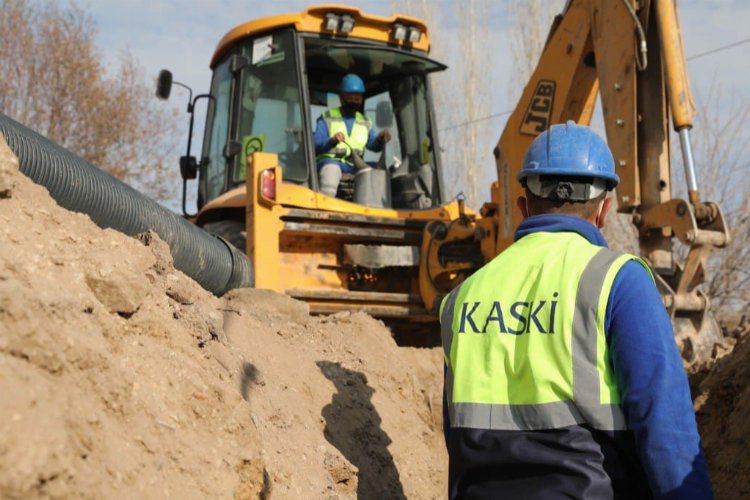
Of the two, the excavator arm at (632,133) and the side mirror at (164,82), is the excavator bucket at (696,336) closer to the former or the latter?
the excavator arm at (632,133)

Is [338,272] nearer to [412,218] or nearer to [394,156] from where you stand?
[412,218]

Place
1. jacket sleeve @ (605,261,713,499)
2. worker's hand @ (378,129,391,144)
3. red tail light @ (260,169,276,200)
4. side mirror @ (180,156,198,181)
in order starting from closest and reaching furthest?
1. jacket sleeve @ (605,261,713,499)
2. red tail light @ (260,169,276,200)
3. worker's hand @ (378,129,391,144)
4. side mirror @ (180,156,198,181)

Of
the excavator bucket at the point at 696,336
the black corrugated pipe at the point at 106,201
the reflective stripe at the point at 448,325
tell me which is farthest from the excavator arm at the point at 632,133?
the reflective stripe at the point at 448,325

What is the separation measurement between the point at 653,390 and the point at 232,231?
670 centimetres

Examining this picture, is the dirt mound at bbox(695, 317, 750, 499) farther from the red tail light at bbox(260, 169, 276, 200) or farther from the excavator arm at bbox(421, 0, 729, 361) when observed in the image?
the red tail light at bbox(260, 169, 276, 200)

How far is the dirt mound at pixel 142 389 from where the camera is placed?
238cm

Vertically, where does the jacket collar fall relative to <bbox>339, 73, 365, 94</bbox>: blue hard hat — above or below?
below

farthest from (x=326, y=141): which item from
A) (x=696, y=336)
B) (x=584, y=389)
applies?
(x=584, y=389)

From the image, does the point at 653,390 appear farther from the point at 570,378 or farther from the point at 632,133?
the point at 632,133

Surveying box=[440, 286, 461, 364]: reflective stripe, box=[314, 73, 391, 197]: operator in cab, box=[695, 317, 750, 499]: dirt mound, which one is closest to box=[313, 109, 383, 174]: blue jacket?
box=[314, 73, 391, 197]: operator in cab

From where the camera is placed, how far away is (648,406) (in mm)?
2623

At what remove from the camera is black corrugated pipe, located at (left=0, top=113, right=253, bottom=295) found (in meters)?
4.10

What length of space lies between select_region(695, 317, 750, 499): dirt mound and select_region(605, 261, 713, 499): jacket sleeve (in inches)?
92.6

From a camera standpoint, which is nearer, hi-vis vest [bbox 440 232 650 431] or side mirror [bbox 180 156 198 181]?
hi-vis vest [bbox 440 232 650 431]
